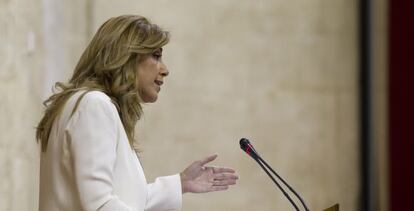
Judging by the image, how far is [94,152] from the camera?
2088mm

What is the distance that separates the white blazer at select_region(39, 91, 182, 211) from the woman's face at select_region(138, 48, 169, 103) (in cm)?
22

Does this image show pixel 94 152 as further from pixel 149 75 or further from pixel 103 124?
pixel 149 75

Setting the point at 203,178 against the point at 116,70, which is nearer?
the point at 116,70

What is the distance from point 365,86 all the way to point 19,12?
215 centimetres

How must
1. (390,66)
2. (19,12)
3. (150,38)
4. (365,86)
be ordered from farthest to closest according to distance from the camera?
1. (365,86)
2. (19,12)
3. (150,38)
4. (390,66)

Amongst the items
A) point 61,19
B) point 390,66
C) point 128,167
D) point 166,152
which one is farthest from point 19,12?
point 390,66

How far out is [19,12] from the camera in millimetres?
4590

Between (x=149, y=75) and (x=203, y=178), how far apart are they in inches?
13.6

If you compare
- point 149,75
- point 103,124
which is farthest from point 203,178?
point 103,124

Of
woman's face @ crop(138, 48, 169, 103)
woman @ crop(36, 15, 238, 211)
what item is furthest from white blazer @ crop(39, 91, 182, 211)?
woman's face @ crop(138, 48, 169, 103)

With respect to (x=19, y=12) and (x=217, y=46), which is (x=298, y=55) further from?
(x=19, y=12)

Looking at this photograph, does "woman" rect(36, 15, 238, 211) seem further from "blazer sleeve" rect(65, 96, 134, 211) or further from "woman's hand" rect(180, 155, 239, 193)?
"woman's hand" rect(180, 155, 239, 193)

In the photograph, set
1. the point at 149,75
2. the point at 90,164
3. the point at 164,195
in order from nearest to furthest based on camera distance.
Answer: the point at 90,164
the point at 149,75
the point at 164,195

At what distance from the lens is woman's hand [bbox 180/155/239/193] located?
251 centimetres
